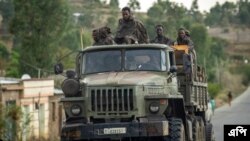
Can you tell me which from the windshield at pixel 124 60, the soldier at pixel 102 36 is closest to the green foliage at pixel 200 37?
the soldier at pixel 102 36

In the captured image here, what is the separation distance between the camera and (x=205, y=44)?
113m

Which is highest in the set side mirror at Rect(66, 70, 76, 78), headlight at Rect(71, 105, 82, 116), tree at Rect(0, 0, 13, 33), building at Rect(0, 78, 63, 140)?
tree at Rect(0, 0, 13, 33)

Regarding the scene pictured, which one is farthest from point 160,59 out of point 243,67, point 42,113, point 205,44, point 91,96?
point 243,67

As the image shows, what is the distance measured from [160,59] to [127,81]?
5.29 ft

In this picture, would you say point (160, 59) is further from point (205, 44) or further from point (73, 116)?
point (205, 44)

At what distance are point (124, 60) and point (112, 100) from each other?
1.65 meters

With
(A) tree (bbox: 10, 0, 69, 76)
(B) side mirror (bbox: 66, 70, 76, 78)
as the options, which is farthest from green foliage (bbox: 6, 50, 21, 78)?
(B) side mirror (bbox: 66, 70, 76, 78)

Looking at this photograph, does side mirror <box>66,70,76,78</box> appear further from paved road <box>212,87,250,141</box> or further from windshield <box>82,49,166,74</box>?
paved road <box>212,87,250,141</box>

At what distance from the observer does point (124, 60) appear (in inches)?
820

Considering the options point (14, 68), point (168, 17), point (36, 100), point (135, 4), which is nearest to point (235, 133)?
point (36, 100)

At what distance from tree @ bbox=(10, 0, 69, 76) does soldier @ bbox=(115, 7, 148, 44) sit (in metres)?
30.1

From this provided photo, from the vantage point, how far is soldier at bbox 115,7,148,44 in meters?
22.1

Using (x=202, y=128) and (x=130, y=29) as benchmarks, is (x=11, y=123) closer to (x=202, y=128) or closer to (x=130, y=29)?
(x=202, y=128)

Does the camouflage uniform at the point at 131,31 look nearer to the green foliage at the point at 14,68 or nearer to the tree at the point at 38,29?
the tree at the point at 38,29
